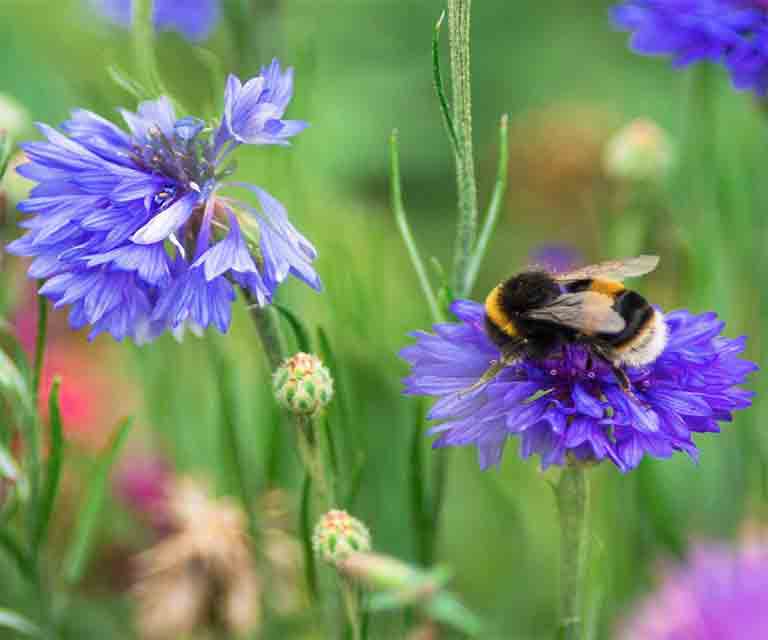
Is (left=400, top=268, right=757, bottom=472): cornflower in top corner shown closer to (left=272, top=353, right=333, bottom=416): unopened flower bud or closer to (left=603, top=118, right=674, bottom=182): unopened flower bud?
(left=272, top=353, right=333, bottom=416): unopened flower bud

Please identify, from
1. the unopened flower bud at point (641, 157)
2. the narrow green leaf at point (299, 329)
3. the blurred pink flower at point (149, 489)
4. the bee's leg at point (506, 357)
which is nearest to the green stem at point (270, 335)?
the narrow green leaf at point (299, 329)

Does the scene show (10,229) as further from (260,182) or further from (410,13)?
(410,13)

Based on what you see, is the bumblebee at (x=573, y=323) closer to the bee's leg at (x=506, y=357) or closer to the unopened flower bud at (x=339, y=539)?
the bee's leg at (x=506, y=357)

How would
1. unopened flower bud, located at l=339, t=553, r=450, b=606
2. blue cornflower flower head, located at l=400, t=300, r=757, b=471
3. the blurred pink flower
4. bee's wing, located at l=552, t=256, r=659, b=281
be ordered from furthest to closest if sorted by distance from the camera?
the blurred pink flower, bee's wing, located at l=552, t=256, r=659, b=281, blue cornflower flower head, located at l=400, t=300, r=757, b=471, unopened flower bud, located at l=339, t=553, r=450, b=606

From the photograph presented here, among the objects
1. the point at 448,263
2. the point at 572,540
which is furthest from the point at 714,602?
the point at 448,263

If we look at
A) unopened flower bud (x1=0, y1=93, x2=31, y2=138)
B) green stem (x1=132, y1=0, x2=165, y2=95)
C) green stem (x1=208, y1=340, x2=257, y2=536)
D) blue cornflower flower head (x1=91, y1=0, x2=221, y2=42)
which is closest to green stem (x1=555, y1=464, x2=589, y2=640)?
green stem (x1=208, y1=340, x2=257, y2=536)

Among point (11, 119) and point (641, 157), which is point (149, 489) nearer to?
point (11, 119)
